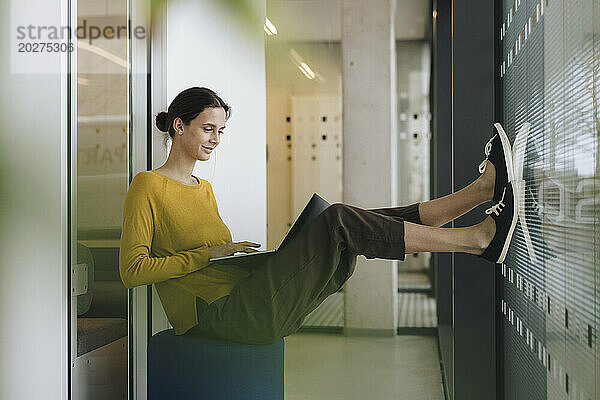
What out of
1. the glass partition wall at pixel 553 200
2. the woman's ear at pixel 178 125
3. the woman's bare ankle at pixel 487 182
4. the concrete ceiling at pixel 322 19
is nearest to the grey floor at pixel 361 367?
the glass partition wall at pixel 553 200

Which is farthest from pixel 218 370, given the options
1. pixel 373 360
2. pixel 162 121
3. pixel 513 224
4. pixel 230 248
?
pixel 513 224

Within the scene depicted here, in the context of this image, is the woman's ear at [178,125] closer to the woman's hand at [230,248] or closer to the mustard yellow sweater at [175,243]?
the mustard yellow sweater at [175,243]

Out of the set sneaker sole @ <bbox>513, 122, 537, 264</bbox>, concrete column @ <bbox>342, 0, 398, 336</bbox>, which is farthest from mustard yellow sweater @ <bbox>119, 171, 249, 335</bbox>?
sneaker sole @ <bbox>513, 122, 537, 264</bbox>

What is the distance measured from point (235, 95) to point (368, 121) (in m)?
0.52

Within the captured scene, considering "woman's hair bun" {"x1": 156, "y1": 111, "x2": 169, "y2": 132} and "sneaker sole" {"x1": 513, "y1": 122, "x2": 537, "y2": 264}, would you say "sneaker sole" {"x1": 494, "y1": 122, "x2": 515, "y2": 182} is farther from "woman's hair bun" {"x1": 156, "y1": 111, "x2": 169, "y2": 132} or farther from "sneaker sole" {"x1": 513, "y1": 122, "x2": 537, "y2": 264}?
"woman's hair bun" {"x1": 156, "y1": 111, "x2": 169, "y2": 132}

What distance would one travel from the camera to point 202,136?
240 centimetres

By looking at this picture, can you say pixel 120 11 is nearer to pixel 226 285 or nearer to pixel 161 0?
pixel 161 0

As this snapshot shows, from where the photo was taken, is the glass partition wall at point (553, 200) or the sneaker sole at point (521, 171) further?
the sneaker sole at point (521, 171)

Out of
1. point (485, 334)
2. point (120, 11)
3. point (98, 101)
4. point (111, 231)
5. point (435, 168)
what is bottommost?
point (485, 334)

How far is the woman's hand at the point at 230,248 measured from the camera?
2.37 m

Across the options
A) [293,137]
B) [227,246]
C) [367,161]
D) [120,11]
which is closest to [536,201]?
[367,161]

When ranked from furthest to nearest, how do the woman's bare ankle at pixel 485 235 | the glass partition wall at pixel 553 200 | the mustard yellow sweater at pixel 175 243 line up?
the mustard yellow sweater at pixel 175 243, the woman's bare ankle at pixel 485 235, the glass partition wall at pixel 553 200

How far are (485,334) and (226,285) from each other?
1017mm

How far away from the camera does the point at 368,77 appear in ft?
7.85
